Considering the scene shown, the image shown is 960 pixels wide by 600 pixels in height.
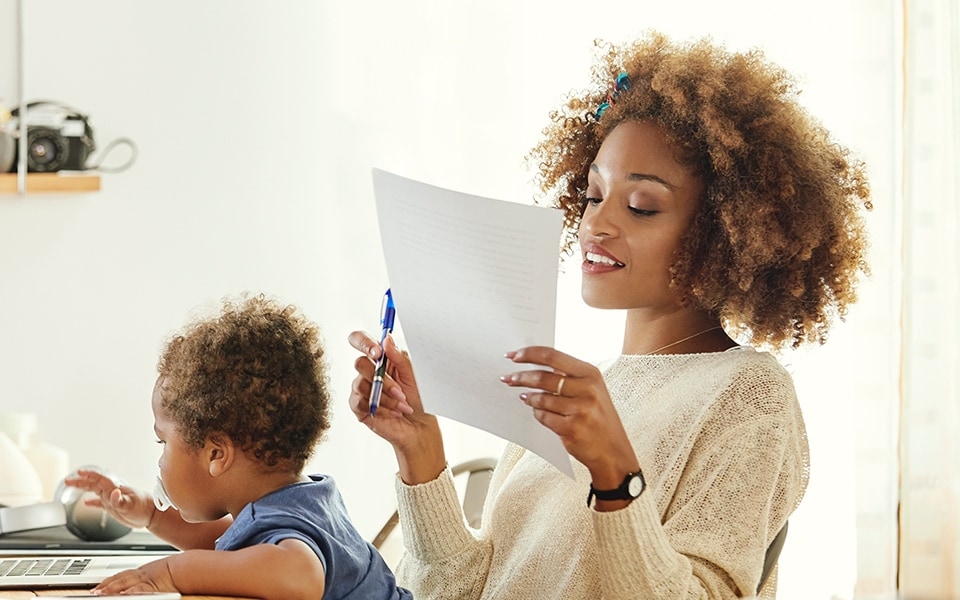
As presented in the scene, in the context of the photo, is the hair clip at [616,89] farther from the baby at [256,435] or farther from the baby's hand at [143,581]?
the baby's hand at [143,581]

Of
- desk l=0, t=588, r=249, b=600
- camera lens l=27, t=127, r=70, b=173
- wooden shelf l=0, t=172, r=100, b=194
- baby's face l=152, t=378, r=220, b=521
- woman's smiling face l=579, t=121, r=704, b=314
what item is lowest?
desk l=0, t=588, r=249, b=600

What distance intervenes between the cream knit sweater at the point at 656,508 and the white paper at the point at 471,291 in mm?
150

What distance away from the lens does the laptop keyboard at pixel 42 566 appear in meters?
1.23

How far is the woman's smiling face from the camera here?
134cm

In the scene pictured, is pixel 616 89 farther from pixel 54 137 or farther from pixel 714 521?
pixel 54 137

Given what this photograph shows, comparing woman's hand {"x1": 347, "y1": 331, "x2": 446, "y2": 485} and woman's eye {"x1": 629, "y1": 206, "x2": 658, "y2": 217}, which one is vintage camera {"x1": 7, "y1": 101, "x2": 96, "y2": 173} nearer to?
woman's hand {"x1": 347, "y1": 331, "x2": 446, "y2": 485}

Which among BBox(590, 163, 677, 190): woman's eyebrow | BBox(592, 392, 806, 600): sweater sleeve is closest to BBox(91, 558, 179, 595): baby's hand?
BBox(592, 392, 806, 600): sweater sleeve

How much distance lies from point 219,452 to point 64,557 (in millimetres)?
268

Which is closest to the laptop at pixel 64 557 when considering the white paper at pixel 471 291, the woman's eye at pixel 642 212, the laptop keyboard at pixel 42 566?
the laptop keyboard at pixel 42 566

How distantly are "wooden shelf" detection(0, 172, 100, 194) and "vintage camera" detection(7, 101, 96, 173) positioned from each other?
30 mm

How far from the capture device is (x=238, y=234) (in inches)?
121

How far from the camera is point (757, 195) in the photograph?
4.38ft

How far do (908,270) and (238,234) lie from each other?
166 centimetres

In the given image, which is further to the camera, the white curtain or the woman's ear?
the white curtain
